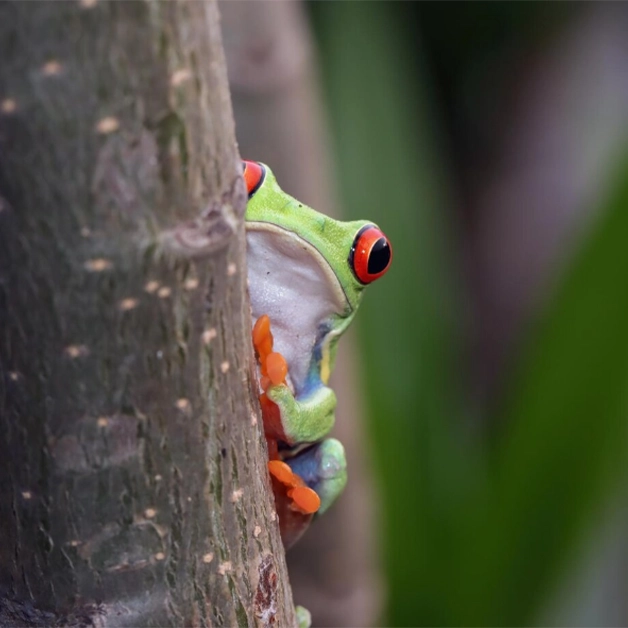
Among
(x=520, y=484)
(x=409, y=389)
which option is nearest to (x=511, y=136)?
(x=409, y=389)

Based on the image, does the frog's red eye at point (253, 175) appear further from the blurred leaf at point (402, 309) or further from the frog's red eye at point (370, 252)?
the blurred leaf at point (402, 309)

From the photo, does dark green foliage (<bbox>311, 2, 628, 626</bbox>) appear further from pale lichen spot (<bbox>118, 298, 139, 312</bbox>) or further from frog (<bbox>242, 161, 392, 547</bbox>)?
pale lichen spot (<bbox>118, 298, 139, 312</bbox>)

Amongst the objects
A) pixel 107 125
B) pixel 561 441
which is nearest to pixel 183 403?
pixel 107 125

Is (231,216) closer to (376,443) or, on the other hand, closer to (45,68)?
(45,68)

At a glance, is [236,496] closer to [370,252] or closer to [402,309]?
[370,252]

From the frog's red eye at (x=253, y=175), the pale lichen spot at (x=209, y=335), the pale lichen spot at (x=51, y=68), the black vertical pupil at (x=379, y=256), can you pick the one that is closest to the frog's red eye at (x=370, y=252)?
the black vertical pupil at (x=379, y=256)

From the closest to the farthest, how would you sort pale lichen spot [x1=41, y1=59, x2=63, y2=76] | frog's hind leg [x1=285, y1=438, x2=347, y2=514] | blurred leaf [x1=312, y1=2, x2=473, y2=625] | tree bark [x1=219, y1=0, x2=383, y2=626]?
pale lichen spot [x1=41, y1=59, x2=63, y2=76] < frog's hind leg [x1=285, y1=438, x2=347, y2=514] < tree bark [x1=219, y1=0, x2=383, y2=626] < blurred leaf [x1=312, y1=2, x2=473, y2=625]

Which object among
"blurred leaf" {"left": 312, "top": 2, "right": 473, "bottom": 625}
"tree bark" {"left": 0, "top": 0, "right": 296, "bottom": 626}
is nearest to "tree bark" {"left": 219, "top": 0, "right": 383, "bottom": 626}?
"blurred leaf" {"left": 312, "top": 2, "right": 473, "bottom": 625}
